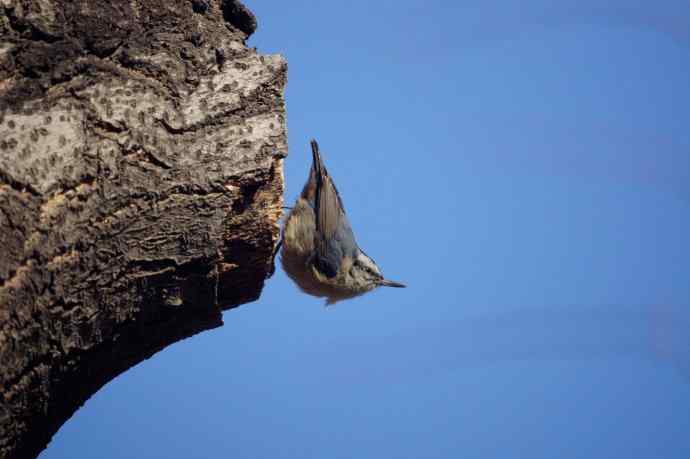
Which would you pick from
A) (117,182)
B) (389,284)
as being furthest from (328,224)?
(117,182)

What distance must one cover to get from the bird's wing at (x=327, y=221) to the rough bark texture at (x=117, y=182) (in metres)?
0.94

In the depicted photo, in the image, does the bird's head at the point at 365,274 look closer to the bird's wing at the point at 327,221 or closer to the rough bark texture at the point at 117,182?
the bird's wing at the point at 327,221

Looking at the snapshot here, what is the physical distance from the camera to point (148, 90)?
1808 millimetres

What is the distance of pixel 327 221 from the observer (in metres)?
3.14

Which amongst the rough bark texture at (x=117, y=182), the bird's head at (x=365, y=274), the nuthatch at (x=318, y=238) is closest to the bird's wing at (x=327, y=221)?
the nuthatch at (x=318, y=238)

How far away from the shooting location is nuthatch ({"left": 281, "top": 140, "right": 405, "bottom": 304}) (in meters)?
3.12

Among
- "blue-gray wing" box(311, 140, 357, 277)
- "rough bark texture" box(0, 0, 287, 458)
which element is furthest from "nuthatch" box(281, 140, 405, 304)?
"rough bark texture" box(0, 0, 287, 458)

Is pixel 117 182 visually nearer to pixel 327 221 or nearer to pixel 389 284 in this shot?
pixel 327 221

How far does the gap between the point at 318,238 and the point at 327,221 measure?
0.09m

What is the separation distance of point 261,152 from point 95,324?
0.67 metres

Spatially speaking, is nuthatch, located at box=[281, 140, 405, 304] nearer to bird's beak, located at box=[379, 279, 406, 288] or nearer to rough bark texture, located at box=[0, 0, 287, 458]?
bird's beak, located at box=[379, 279, 406, 288]

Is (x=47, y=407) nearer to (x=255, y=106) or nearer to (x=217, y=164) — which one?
(x=217, y=164)

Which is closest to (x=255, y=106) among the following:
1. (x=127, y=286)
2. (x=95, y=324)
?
(x=127, y=286)

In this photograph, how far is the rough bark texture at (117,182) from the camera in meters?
1.56
